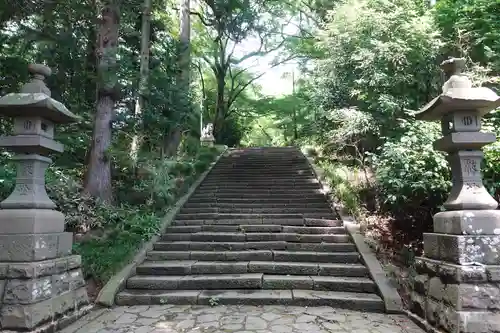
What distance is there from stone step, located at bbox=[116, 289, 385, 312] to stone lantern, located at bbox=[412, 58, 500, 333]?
0.80 meters

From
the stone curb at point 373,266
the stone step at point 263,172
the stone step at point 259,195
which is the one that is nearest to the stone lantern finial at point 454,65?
the stone curb at point 373,266

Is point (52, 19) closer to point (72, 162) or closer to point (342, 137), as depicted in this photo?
point (72, 162)

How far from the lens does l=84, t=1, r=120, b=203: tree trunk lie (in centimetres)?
745

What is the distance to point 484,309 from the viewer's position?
136 inches

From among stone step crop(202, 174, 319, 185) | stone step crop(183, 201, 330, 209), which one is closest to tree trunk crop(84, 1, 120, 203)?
stone step crop(183, 201, 330, 209)

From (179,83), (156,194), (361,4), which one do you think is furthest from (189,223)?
(361,4)

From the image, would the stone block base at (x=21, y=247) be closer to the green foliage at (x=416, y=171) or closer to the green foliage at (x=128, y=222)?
the green foliage at (x=128, y=222)

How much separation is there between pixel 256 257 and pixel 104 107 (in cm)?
468

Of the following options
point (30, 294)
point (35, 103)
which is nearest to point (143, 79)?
point (35, 103)

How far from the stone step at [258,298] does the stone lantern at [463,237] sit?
31.5 inches

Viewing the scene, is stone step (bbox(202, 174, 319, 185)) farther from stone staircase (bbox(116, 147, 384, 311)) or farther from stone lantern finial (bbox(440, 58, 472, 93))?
stone lantern finial (bbox(440, 58, 472, 93))

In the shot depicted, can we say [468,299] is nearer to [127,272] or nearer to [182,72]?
[127,272]

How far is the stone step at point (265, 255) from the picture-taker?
6.08 meters

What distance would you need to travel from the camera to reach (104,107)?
25.2 feet
